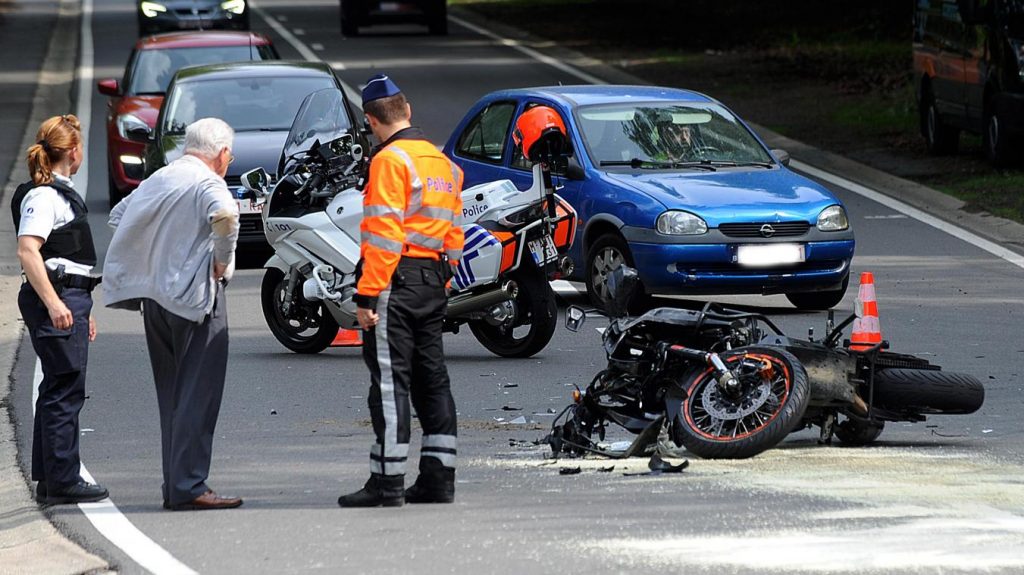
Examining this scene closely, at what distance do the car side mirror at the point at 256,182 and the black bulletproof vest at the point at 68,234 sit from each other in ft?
12.8

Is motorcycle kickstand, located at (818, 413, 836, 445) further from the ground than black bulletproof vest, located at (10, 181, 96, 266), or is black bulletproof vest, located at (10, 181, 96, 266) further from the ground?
black bulletproof vest, located at (10, 181, 96, 266)

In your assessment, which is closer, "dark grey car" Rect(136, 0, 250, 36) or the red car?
the red car

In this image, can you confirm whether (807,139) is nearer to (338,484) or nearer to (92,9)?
(338,484)

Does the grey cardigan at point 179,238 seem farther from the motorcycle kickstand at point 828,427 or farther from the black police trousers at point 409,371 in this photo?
the motorcycle kickstand at point 828,427

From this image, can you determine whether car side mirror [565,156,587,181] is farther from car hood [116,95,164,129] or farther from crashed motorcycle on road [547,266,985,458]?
car hood [116,95,164,129]

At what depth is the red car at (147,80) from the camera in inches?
741

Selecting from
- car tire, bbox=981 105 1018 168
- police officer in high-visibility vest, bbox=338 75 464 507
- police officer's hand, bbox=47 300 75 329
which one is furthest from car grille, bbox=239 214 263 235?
car tire, bbox=981 105 1018 168

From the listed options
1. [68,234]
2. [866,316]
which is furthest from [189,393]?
[866,316]

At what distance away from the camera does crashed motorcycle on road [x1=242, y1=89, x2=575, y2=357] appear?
11.7 metres

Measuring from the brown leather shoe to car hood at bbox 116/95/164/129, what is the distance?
11816 mm

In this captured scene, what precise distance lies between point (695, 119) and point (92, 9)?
39.1m

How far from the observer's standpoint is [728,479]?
26.5 feet

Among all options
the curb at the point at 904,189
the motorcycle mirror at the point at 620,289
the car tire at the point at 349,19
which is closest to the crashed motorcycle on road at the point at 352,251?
the motorcycle mirror at the point at 620,289

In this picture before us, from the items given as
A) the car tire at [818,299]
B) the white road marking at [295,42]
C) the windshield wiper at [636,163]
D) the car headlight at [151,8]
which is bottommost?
the white road marking at [295,42]
